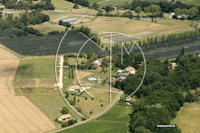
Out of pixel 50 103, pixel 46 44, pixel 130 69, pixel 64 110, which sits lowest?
pixel 50 103

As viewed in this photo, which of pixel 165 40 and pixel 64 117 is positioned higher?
pixel 165 40

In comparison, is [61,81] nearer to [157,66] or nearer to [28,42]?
[157,66]

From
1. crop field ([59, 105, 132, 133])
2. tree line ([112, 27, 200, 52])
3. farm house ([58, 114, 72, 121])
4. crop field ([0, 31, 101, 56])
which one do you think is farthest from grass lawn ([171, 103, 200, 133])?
crop field ([0, 31, 101, 56])

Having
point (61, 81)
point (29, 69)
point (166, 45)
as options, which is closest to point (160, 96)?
point (61, 81)

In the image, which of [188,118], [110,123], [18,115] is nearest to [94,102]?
[110,123]

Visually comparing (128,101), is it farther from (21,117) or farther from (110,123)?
(21,117)

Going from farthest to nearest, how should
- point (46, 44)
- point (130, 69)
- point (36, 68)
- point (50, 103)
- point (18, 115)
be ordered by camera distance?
point (46, 44) → point (36, 68) → point (130, 69) → point (50, 103) → point (18, 115)

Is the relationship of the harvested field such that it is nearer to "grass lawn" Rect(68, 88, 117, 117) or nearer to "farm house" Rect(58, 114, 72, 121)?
"farm house" Rect(58, 114, 72, 121)
